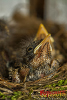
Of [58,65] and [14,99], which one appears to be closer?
[14,99]

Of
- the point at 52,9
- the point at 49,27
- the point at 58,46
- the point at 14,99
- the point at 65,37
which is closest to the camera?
the point at 14,99

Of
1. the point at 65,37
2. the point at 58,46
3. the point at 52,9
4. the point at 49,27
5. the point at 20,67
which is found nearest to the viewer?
the point at 20,67

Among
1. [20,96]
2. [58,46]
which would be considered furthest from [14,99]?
[58,46]

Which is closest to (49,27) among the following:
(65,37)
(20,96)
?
(65,37)

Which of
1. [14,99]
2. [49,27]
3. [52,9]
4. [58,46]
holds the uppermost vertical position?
[52,9]

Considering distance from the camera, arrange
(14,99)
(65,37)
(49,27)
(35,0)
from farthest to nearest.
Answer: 1. (35,0)
2. (49,27)
3. (65,37)
4. (14,99)

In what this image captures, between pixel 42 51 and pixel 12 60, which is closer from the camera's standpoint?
pixel 42 51

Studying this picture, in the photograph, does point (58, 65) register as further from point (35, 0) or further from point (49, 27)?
point (35, 0)

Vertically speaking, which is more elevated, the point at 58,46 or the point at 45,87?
the point at 58,46

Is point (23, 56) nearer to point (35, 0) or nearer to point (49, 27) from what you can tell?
point (49, 27)
